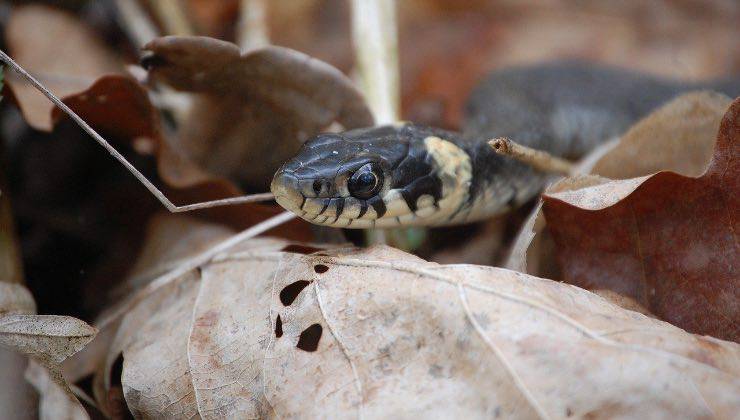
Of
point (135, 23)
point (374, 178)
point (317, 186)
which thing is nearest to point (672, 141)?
point (374, 178)

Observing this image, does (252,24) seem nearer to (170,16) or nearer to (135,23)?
(170,16)

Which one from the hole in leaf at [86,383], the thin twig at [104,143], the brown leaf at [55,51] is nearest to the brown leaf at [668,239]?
the thin twig at [104,143]

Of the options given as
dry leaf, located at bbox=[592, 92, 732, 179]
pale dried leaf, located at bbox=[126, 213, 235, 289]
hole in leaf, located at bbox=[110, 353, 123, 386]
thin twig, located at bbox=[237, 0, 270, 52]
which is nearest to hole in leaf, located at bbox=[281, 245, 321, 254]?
pale dried leaf, located at bbox=[126, 213, 235, 289]

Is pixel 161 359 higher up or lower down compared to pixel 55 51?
lower down

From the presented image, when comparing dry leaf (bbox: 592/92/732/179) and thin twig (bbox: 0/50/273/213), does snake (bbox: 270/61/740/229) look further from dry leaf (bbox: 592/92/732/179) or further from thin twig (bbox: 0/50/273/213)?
dry leaf (bbox: 592/92/732/179)

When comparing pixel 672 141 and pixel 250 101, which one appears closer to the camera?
pixel 672 141

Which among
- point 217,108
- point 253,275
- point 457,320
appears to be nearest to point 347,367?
point 457,320
